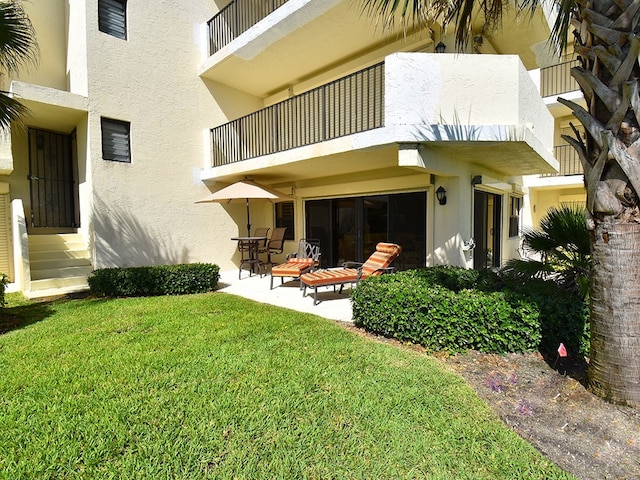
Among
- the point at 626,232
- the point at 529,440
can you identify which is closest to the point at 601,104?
the point at 626,232

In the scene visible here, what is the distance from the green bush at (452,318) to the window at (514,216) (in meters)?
9.38

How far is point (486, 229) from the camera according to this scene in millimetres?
10344

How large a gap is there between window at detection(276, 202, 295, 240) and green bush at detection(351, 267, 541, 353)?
25.2ft

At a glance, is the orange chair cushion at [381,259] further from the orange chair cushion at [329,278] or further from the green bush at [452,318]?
the green bush at [452,318]

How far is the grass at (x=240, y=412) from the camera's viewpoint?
248 centimetres

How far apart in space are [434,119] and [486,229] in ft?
17.7

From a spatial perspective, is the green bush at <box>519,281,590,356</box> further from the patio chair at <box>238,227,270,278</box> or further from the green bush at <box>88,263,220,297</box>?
the patio chair at <box>238,227,270,278</box>

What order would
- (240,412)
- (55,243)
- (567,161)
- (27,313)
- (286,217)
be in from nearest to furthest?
(240,412) < (27,313) < (55,243) < (286,217) < (567,161)

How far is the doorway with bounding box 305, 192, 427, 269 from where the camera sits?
29.9ft

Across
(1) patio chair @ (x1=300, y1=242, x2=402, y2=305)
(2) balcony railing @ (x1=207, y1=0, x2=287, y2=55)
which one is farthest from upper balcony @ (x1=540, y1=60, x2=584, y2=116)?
(2) balcony railing @ (x1=207, y1=0, x2=287, y2=55)

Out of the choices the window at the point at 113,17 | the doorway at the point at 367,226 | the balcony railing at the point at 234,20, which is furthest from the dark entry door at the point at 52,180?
the doorway at the point at 367,226

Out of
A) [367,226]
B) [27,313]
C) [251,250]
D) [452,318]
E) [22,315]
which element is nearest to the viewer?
[452,318]

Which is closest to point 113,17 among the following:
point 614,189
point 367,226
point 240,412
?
point 367,226

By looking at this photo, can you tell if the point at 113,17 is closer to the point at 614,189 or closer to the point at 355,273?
the point at 355,273
